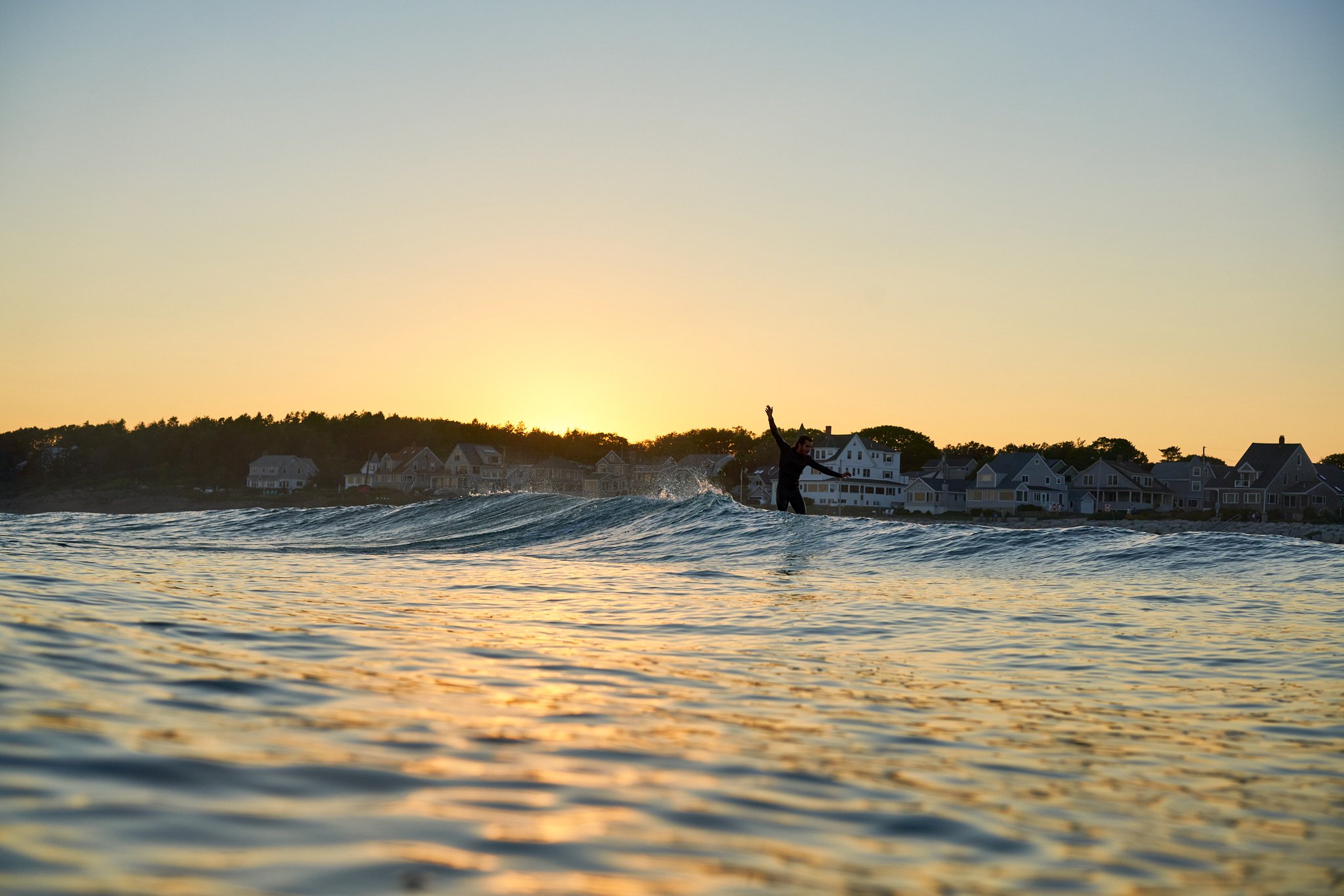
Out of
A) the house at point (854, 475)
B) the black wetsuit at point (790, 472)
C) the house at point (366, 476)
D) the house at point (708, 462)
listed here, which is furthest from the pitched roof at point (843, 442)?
the black wetsuit at point (790, 472)

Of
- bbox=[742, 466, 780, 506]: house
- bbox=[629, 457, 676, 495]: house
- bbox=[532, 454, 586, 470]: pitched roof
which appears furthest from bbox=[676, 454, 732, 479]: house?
bbox=[532, 454, 586, 470]: pitched roof

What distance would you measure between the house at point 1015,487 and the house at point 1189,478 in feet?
41.3

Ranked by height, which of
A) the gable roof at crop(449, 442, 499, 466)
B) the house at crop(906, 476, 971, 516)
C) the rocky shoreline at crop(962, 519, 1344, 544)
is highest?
the gable roof at crop(449, 442, 499, 466)

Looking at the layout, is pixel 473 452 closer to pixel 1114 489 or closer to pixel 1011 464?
pixel 1011 464

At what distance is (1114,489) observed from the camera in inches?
3644

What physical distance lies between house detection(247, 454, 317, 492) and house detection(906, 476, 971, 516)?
80.2m

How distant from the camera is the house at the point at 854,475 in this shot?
92.6m

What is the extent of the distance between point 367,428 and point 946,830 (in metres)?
148

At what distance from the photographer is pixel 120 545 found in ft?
45.0

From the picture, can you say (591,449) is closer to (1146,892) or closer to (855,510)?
(855,510)

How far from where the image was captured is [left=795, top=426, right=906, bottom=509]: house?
92562 mm

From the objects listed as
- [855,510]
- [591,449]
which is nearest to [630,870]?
[855,510]

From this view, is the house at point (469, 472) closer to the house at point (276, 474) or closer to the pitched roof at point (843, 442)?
the house at point (276, 474)

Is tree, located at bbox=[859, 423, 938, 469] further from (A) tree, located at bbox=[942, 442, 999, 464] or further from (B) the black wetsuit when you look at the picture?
→ (B) the black wetsuit
